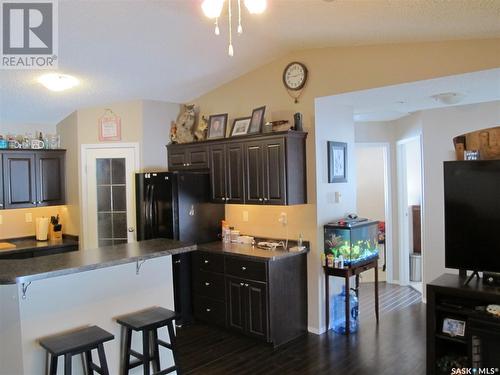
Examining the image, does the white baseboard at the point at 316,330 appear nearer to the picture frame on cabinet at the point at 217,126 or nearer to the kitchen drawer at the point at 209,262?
the kitchen drawer at the point at 209,262

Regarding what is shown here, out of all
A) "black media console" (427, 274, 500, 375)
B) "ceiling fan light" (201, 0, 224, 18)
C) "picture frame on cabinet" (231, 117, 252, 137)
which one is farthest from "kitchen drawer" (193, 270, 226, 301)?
"ceiling fan light" (201, 0, 224, 18)

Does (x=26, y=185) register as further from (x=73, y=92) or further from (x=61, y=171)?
(x=73, y=92)

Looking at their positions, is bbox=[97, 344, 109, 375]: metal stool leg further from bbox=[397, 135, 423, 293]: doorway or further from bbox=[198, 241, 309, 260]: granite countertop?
bbox=[397, 135, 423, 293]: doorway

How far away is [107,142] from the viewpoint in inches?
209

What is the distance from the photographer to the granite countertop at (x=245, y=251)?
409cm

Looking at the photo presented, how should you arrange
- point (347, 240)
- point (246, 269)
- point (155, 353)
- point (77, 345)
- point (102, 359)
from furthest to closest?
point (347, 240) < point (246, 269) < point (155, 353) < point (102, 359) < point (77, 345)

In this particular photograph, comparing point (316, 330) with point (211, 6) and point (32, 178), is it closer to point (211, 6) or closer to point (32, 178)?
point (211, 6)

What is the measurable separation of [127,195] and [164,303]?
7.21ft

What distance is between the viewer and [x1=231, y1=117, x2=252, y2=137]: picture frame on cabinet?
477 cm

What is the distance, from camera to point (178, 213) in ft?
15.3

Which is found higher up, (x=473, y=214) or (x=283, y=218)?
(x=473, y=214)

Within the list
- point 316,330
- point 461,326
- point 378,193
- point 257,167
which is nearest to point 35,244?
point 257,167

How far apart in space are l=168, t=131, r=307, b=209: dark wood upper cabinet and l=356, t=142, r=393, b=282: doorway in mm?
Result: 2398

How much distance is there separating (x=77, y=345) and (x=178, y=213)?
87.7 inches
